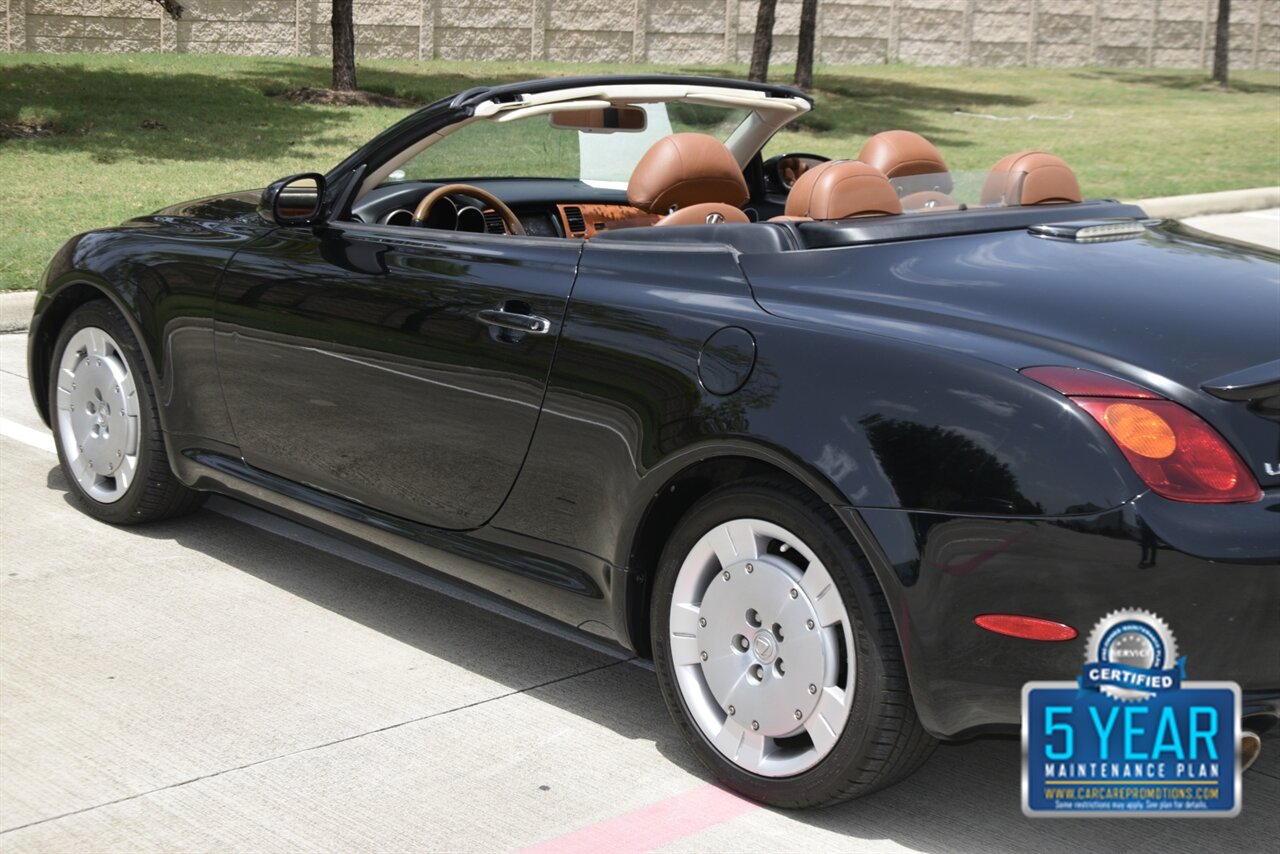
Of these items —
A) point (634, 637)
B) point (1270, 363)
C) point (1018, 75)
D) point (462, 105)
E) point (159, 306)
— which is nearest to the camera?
point (1270, 363)

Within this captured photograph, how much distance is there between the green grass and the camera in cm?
1362

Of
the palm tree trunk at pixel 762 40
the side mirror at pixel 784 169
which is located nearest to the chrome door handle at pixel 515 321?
the side mirror at pixel 784 169

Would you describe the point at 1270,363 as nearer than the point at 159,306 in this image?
Yes

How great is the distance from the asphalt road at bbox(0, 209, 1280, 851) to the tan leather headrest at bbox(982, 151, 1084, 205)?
1451mm

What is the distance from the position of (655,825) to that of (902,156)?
2.23 meters

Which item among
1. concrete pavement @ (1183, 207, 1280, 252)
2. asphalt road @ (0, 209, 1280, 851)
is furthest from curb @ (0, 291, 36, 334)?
concrete pavement @ (1183, 207, 1280, 252)

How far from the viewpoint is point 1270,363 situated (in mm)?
3045

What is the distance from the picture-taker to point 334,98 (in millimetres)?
19609

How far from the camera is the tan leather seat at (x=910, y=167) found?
4332 mm

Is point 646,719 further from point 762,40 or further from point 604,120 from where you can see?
point 762,40

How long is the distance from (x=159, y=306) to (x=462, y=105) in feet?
4.13

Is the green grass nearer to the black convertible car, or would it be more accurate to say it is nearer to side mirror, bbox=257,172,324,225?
side mirror, bbox=257,172,324,225

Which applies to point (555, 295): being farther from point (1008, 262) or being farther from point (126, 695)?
point (126, 695)

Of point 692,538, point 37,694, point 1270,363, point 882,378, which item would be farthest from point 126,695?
point 1270,363
